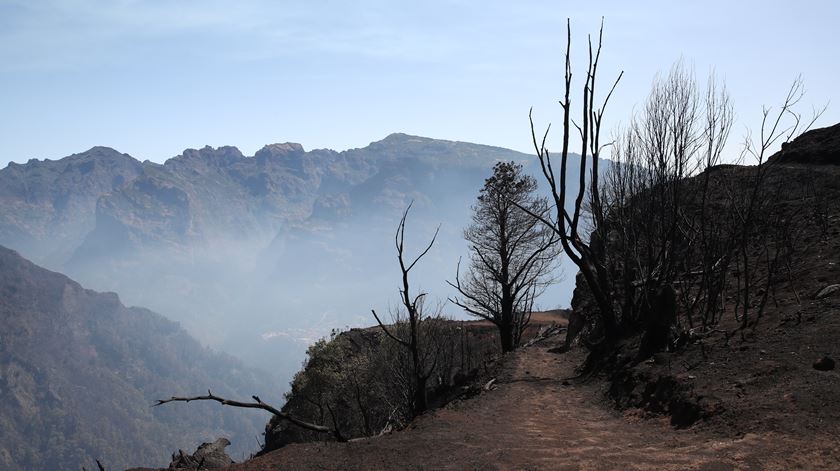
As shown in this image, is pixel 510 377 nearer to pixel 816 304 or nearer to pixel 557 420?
pixel 557 420

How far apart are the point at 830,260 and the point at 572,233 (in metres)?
7.29

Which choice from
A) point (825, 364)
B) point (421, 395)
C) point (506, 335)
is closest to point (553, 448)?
point (825, 364)

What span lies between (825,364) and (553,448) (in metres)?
4.85

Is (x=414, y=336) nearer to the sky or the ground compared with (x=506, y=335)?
nearer to the sky

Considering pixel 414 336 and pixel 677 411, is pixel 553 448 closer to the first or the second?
pixel 677 411

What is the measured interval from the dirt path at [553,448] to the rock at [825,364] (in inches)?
96.8

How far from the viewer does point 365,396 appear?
36.3m

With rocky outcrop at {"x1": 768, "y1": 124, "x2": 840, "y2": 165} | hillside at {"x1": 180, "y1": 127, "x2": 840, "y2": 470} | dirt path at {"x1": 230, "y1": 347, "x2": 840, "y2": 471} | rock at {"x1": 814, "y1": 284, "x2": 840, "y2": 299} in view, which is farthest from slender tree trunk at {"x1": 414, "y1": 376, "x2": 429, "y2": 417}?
rocky outcrop at {"x1": 768, "y1": 124, "x2": 840, "y2": 165}

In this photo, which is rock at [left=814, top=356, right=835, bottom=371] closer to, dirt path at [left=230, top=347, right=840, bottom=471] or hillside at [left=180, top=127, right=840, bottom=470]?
hillside at [left=180, top=127, right=840, bottom=470]

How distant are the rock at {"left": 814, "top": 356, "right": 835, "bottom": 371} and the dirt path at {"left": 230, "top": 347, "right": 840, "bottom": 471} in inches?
96.8

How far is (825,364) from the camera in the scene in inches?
382

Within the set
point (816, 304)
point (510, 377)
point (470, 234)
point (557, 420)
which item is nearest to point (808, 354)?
point (816, 304)

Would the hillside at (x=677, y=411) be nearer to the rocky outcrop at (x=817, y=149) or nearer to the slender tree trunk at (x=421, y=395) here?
the slender tree trunk at (x=421, y=395)

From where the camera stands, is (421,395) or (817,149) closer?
(421,395)
